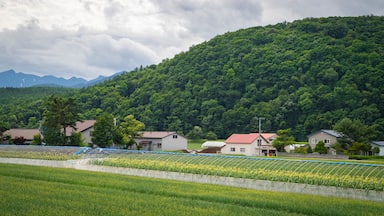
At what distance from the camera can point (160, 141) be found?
66000 millimetres

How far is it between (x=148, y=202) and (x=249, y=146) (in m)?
45.2

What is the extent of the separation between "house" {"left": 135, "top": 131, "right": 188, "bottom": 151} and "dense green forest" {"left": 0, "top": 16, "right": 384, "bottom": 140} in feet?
74.4

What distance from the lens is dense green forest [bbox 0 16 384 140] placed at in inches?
3226

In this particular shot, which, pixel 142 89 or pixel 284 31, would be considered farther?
pixel 284 31

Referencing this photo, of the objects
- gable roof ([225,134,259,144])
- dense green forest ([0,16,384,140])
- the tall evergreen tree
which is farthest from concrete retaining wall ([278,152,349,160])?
the tall evergreen tree

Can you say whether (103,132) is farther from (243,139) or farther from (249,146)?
(249,146)

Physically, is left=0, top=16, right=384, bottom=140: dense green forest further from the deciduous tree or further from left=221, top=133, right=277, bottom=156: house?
the deciduous tree

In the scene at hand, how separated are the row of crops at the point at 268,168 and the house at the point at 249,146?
28471mm

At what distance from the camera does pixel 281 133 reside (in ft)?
201

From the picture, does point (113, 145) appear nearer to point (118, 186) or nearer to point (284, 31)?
point (118, 186)

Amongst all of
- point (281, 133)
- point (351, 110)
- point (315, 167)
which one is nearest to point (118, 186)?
point (315, 167)

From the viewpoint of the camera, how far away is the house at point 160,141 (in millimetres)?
66062

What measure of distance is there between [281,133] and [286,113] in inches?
1015

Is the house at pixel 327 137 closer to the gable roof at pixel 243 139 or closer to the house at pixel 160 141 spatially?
the gable roof at pixel 243 139
